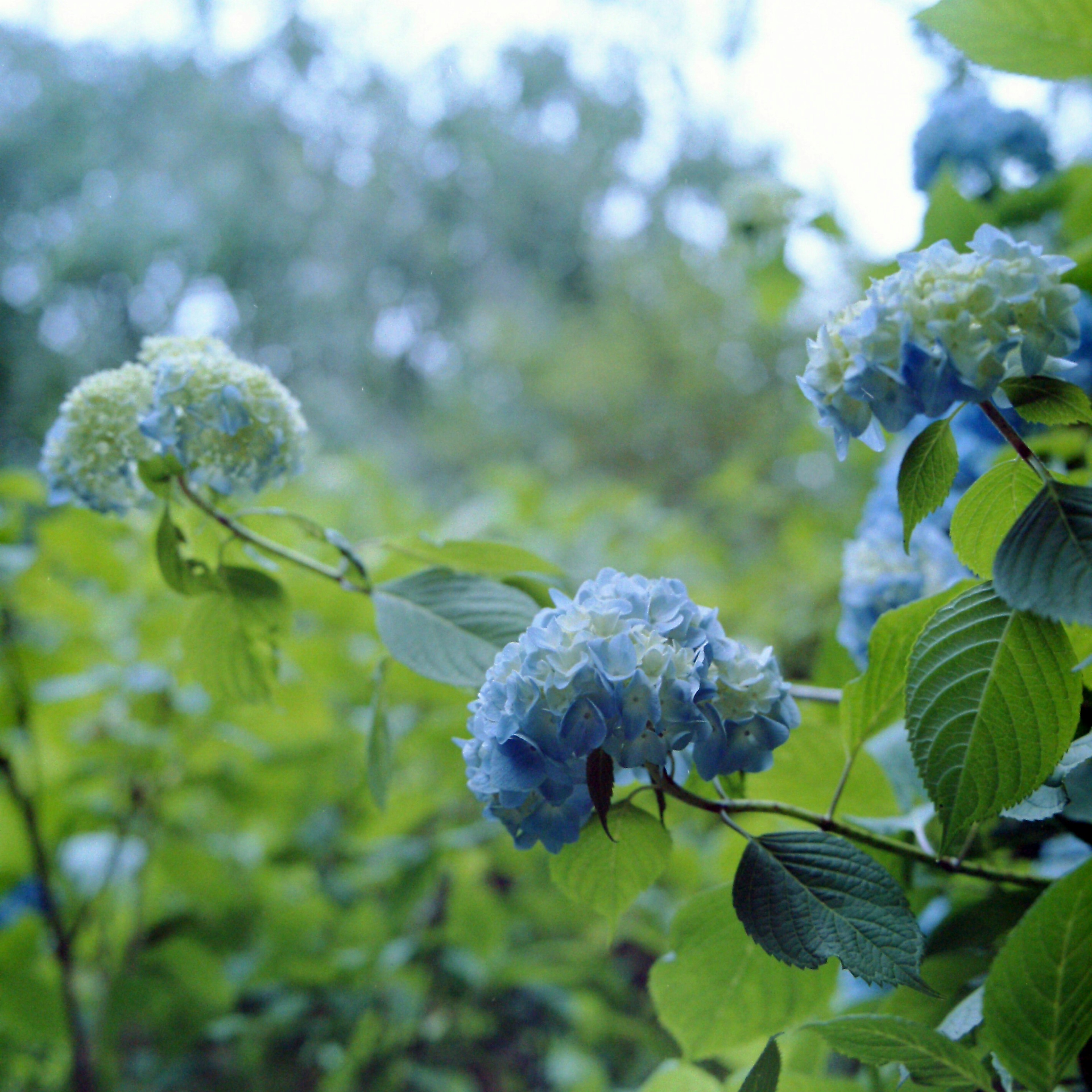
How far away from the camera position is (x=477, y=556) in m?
0.45

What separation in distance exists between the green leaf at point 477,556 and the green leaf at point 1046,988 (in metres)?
0.25

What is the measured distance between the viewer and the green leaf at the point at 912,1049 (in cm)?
29

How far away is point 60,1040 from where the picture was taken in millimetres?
923

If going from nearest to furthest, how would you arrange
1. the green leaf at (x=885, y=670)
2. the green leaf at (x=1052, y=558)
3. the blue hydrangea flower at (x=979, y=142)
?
the green leaf at (x=1052, y=558) < the green leaf at (x=885, y=670) < the blue hydrangea flower at (x=979, y=142)

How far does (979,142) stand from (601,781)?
0.66 m

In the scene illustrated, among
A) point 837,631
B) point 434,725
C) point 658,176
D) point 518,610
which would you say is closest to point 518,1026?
point 434,725

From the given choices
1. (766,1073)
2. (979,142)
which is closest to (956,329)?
(766,1073)

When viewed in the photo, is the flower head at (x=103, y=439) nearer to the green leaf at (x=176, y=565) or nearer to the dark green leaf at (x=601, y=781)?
the green leaf at (x=176, y=565)

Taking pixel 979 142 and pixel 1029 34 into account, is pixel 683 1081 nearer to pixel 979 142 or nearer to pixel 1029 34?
pixel 1029 34

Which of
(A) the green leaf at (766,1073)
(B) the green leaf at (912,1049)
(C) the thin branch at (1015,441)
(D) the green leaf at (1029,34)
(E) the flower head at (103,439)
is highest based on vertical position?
(D) the green leaf at (1029,34)

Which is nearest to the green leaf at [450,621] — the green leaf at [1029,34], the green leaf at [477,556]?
the green leaf at [477,556]

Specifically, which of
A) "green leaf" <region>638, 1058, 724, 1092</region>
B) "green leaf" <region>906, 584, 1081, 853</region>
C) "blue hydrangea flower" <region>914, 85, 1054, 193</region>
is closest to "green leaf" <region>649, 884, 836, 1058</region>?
"green leaf" <region>638, 1058, 724, 1092</region>

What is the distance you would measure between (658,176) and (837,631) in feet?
9.60

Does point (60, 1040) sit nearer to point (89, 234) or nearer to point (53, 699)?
point (53, 699)
